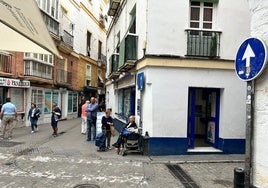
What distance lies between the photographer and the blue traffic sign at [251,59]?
4.00m

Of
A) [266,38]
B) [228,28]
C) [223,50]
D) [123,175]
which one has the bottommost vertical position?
[123,175]

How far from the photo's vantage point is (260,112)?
13.3 feet

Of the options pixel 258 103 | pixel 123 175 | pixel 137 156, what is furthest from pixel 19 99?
pixel 258 103

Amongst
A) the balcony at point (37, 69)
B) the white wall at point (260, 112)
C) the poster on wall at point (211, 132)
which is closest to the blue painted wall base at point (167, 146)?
the poster on wall at point (211, 132)

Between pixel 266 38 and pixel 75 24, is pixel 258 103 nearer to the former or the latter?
pixel 266 38

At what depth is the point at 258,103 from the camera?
13.5 ft

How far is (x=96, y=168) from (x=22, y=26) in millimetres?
6429

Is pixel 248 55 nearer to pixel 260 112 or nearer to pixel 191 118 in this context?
pixel 260 112

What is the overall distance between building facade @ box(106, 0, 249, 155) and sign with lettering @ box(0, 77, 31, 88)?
27.1 ft

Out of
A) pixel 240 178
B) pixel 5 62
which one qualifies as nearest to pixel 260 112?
pixel 240 178

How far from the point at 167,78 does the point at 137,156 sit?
9.19ft

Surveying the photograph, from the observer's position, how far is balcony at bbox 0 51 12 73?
15.2 meters

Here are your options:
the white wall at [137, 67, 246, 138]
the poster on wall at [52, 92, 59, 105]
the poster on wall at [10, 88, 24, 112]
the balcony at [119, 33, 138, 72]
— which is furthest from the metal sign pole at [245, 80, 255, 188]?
the poster on wall at [52, 92, 59, 105]

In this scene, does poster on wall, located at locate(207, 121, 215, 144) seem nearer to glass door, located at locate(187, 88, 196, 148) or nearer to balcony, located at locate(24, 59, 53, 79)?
glass door, located at locate(187, 88, 196, 148)
